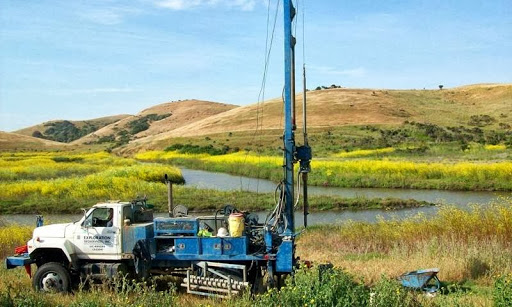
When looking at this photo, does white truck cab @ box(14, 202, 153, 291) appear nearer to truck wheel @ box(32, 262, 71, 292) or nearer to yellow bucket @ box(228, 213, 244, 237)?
truck wheel @ box(32, 262, 71, 292)

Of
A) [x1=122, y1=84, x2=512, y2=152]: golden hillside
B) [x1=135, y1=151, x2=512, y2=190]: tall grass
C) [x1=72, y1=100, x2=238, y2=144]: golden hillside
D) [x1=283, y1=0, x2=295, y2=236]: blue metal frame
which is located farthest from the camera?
[x1=72, y1=100, x2=238, y2=144]: golden hillside

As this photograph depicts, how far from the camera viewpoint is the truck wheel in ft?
36.4

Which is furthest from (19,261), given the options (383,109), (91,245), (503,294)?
(383,109)

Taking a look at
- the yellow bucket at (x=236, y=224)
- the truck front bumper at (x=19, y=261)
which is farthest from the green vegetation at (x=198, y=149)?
the yellow bucket at (x=236, y=224)

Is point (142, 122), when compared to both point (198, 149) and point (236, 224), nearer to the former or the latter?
point (198, 149)

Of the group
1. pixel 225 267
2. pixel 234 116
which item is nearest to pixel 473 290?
pixel 225 267

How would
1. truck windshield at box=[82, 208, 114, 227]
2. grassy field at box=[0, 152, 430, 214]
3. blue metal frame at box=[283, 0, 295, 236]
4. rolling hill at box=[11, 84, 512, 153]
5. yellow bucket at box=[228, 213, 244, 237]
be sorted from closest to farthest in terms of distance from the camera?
1. yellow bucket at box=[228, 213, 244, 237]
2. blue metal frame at box=[283, 0, 295, 236]
3. truck windshield at box=[82, 208, 114, 227]
4. grassy field at box=[0, 152, 430, 214]
5. rolling hill at box=[11, 84, 512, 153]

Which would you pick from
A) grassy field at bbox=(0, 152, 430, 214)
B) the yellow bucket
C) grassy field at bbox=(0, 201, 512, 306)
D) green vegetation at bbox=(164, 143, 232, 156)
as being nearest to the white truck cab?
grassy field at bbox=(0, 201, 512, 306)

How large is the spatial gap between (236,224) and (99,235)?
116 inches

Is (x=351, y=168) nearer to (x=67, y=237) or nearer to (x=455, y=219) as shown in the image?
(x=455, y=219)

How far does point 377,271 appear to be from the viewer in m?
12.2

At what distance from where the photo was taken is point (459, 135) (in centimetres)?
7062

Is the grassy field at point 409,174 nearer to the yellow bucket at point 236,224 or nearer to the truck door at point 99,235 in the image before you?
the truck door at point 99,235

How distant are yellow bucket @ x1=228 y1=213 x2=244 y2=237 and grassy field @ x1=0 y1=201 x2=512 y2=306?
1363mm
